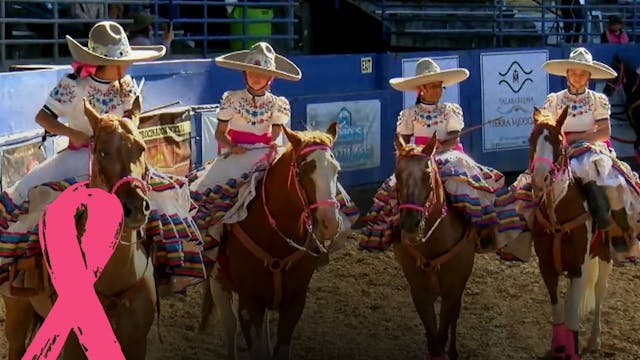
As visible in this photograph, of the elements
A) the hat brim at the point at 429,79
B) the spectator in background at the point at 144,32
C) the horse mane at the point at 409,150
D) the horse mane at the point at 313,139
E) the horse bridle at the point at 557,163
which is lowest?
the horse bridle at the point at 557,163

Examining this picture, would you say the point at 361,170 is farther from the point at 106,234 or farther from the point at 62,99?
the point at 106,234

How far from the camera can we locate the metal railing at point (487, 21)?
18094mm

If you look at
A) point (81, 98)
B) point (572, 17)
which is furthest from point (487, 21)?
point (81, 98)

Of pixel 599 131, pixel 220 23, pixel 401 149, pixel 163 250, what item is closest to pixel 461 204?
pixel 401 149

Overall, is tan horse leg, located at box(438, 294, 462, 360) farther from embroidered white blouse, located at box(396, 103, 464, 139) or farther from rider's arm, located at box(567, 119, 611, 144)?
rider's arm, located at box(567, 119, 611, 144)

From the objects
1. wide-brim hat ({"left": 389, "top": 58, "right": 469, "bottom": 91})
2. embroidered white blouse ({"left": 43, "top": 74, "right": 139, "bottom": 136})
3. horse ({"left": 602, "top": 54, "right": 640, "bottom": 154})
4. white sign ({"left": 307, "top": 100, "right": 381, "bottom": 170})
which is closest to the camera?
embroidered white blouse ({"left": 43, "top": 74, "right": 139, "bottom": 136})

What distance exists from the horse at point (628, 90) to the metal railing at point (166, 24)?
471cm

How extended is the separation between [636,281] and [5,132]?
19.9 feet

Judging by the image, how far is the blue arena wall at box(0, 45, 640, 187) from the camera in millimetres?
8531

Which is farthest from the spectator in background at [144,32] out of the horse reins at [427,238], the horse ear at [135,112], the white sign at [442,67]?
the horse ear at [135,112]

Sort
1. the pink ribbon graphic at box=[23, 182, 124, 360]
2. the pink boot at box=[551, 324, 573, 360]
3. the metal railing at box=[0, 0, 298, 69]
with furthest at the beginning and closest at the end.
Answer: the metal railing at box=[0, 0, 298, 69], the pink boot at box=[551, 324, 573, 360], the pink ribbon graphic at box=[23, 182, 124, 360]

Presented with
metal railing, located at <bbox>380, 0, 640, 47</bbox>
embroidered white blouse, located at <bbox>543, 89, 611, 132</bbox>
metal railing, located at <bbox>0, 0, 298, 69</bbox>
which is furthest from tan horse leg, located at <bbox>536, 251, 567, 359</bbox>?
metal railing, located at <bbox>380, 0, 640, 47</bbox>

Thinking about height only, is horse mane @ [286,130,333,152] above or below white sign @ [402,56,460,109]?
below

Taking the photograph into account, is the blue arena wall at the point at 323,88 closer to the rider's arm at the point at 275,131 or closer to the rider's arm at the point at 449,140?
the rider's arm at the point at 275,131
